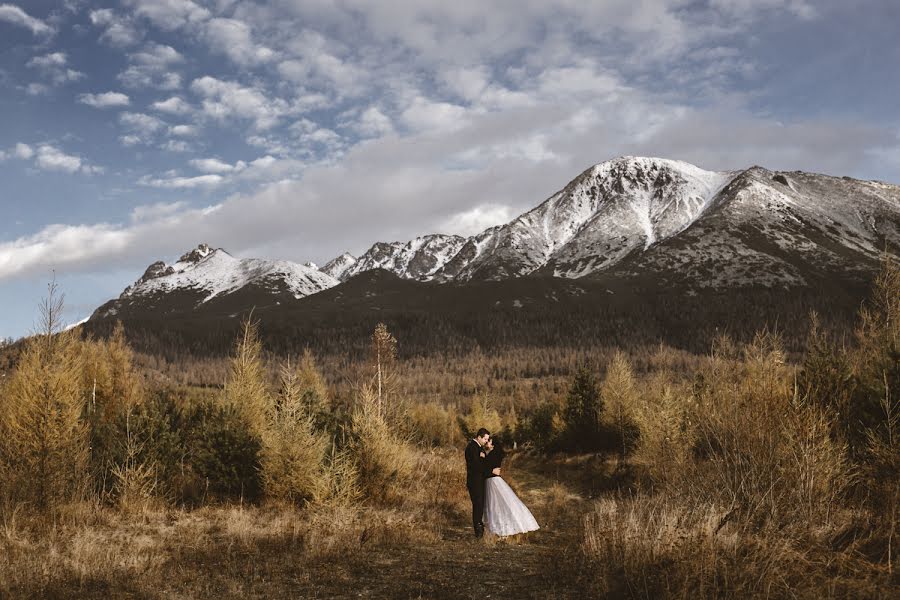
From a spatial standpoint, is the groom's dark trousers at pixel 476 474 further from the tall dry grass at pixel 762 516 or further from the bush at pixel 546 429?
the bush at pixel 546 429

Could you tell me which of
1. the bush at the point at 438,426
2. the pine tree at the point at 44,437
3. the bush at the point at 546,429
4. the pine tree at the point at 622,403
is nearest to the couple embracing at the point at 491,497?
the pine tree at the point at 44,437

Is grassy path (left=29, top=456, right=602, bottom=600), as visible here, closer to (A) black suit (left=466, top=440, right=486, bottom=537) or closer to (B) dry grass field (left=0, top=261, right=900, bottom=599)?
(B) dry grass field (left=0, top=261, right=900, bottom=599)

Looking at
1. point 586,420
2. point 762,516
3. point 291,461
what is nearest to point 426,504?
point 291,461

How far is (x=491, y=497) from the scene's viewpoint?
12.2 metres

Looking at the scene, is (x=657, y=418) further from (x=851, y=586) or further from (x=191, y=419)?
(x=191, y=419)

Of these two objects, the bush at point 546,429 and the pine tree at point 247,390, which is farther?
the bush at point 546,429

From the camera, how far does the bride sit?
11.9m

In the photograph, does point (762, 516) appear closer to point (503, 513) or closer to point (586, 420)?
point (503, 513)

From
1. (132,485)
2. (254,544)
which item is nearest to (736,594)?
(254,544)

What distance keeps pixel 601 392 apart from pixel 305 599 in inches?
1188

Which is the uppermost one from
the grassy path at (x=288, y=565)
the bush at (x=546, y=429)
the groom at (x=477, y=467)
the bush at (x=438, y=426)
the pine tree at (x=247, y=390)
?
the pine tree at (x=247, y=390)

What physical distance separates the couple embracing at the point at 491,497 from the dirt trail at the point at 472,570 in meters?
0.35

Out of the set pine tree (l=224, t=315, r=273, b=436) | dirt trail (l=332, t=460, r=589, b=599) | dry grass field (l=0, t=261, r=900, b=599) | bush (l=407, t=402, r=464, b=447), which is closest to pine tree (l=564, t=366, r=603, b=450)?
dry grass field (l=0, t=261, r=900, b=599)

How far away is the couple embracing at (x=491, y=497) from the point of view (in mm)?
11942
